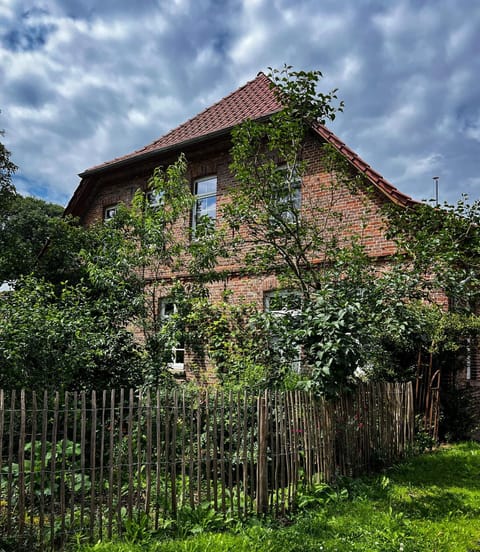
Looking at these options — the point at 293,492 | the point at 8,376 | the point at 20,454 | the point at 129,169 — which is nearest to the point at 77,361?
the point at 8,376

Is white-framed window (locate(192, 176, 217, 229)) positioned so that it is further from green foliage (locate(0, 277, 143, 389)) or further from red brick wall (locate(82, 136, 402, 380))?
green foliage (locate(0, 277, 143, 389))

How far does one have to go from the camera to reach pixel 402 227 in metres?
8.87

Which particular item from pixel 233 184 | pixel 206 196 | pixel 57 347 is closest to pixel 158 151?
pixel 206 196

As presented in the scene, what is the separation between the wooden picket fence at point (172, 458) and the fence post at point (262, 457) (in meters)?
0.01

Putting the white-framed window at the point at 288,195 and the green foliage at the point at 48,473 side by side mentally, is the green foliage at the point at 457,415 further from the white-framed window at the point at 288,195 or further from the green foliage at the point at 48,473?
the green foliage at the point at 48,473

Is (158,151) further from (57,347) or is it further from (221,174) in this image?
(57,347)

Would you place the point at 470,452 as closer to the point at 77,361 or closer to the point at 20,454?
the point at 77,361

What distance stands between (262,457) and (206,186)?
9761 millimetres

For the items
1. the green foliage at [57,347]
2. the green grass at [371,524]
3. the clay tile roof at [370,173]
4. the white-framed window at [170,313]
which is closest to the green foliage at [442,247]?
the clay tile roof at [370,173]

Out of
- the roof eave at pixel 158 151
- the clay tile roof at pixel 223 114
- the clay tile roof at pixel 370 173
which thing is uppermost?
the clay tile roof at pixel 223 114

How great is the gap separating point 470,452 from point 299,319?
3.96 metres

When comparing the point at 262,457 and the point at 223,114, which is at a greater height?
the point at 223,114

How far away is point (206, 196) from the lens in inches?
510

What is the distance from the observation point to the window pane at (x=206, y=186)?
12930 mm
